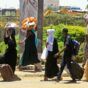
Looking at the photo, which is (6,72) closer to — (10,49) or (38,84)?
(10,49)

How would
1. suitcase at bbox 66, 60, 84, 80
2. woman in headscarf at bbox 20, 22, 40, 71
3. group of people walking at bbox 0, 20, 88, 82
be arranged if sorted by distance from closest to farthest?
group of people walking at bbox 0, 20, 88, 82
suitcase at bbox 66, 60, 84, 80
woman in headscarf at bbox 20, 22, 40, 71

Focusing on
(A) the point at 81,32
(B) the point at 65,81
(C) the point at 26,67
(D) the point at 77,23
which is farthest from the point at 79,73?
(D) the point at 77,23

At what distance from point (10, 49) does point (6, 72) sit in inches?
26.9

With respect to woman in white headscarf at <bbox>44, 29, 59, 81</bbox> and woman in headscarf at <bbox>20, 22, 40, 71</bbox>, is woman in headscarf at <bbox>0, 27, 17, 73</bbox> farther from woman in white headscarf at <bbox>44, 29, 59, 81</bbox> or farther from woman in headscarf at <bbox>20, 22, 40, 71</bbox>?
woman in headscarf at <bbox>20, 22, 40, 71</bbox>

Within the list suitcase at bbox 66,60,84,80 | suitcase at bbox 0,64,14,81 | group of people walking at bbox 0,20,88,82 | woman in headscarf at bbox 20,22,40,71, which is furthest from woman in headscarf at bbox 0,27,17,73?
suitcase at bbox 66,60,84,80

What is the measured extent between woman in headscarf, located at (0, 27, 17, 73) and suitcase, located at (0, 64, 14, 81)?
0.72 ft

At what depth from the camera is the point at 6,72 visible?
54.5 ft

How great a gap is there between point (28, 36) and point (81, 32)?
14.4 metres

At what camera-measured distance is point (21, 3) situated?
19578mm

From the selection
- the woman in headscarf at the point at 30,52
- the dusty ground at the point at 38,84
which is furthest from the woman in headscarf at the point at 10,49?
the woman in headscarf at the point at 30,52

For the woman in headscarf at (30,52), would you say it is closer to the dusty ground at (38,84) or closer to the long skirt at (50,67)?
the dusty ground at (38,84)

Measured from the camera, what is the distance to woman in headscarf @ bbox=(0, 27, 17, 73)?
54.2ft

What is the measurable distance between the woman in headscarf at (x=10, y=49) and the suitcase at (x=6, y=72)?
0.22 metres

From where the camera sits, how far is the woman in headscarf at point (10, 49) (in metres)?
16.5
